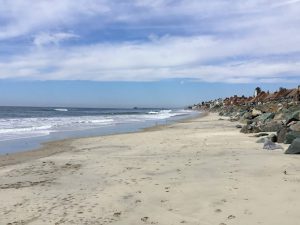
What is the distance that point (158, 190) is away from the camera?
26.4 feet

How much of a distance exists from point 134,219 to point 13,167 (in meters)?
6.67

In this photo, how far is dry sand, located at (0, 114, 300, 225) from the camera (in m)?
6.41

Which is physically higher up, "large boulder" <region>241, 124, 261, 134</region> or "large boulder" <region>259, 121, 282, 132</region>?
"large boulder" <region>259, 121, 282, 132</region>

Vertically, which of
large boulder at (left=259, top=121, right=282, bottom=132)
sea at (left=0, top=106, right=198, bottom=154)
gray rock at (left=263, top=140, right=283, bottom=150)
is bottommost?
sea at (left=0, top=106, right=198, bottom=154)

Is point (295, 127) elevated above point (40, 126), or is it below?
above

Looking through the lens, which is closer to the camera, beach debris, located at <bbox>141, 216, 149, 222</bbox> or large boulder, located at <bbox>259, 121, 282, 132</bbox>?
beach debris, located at <bbox>141, 216, 149, 222</bbox>

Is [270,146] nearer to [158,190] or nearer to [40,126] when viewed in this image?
[158,190]

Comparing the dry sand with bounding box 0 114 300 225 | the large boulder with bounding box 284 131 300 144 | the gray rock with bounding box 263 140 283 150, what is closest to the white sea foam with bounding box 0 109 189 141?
the dry sand with bounding box 0 114 300 225

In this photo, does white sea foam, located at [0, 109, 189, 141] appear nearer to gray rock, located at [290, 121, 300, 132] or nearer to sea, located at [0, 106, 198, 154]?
sea, located at [0, 106, 198, 154]

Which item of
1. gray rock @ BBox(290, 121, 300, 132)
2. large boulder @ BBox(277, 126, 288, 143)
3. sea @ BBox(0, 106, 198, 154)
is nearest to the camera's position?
large boulder @ BBox(277, 126, 288, 143)

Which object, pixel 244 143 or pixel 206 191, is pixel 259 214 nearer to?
pixel 206 191

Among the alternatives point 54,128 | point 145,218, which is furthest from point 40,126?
point 145,218

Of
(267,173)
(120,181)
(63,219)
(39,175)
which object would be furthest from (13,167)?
(267,173)

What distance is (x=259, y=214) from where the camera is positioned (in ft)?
20.4
